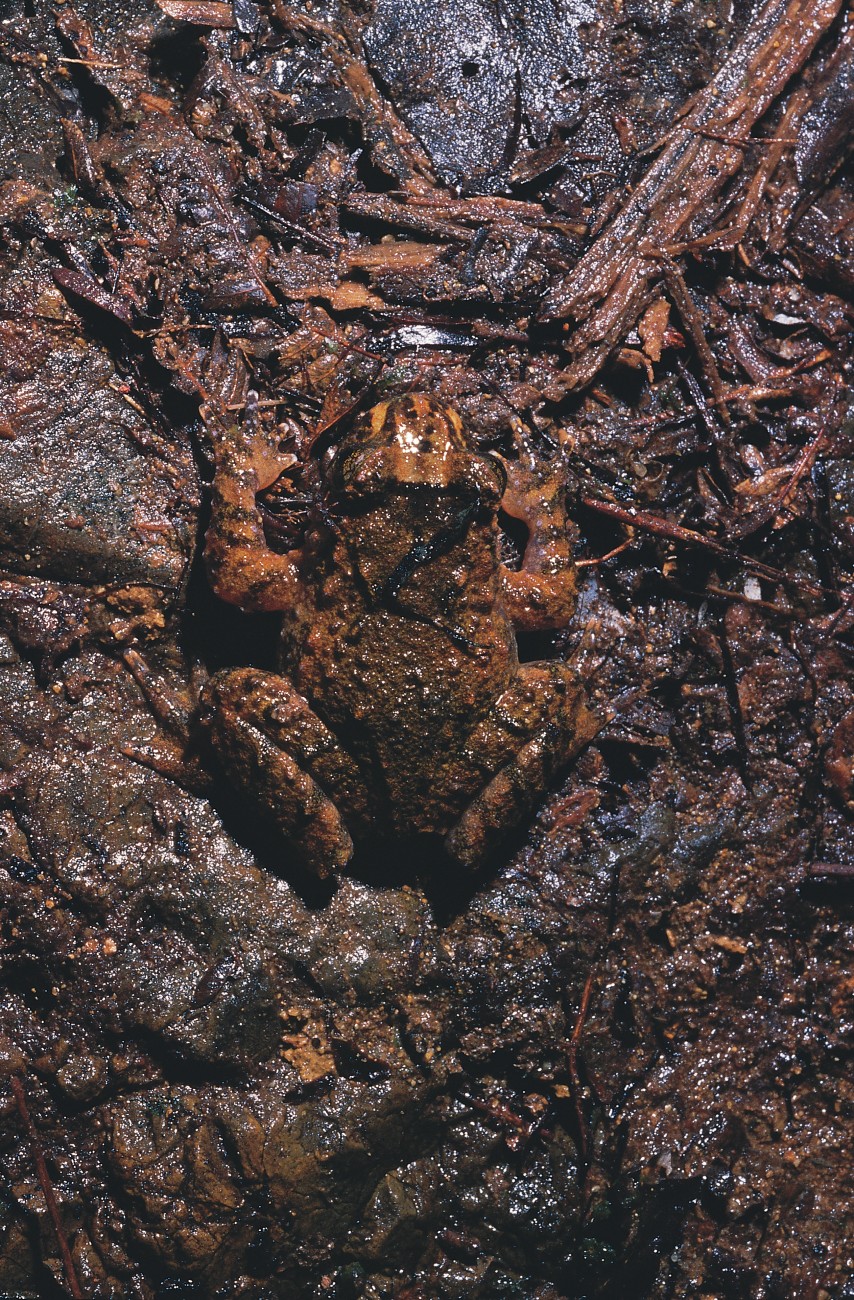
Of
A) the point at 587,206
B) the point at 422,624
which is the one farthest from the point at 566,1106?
the point at 587,206

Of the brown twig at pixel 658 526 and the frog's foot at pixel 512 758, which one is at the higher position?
the brown twig at pixel 658 526

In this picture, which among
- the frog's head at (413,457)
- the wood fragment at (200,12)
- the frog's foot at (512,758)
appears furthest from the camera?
the wood fragment at (200,12)

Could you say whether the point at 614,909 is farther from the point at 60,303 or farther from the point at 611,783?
the point at 60,303

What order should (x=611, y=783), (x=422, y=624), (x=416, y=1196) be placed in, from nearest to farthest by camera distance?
(x=422, y=624) < (x=416, y=1196) < (x=611, y=783)

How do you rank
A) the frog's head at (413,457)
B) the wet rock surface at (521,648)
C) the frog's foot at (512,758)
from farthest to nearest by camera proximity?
1. the wet rock surface at (521,648)
2. the frog's foot at (512,758)
3. the frog's head at (413,457)

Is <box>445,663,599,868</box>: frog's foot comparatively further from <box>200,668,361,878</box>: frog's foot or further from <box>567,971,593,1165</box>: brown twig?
<box>567,971,593,1165</box>: brown twig

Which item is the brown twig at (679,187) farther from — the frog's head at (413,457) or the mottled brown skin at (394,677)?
the mottled brown skin at (394,677)

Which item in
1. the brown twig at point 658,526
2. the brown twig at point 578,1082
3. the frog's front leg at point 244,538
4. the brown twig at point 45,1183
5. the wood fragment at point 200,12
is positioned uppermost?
the wood fragment at point 200,12

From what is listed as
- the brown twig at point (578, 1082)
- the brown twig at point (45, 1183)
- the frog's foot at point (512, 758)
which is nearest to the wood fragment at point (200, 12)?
the frog's foot at point (512, 758)
